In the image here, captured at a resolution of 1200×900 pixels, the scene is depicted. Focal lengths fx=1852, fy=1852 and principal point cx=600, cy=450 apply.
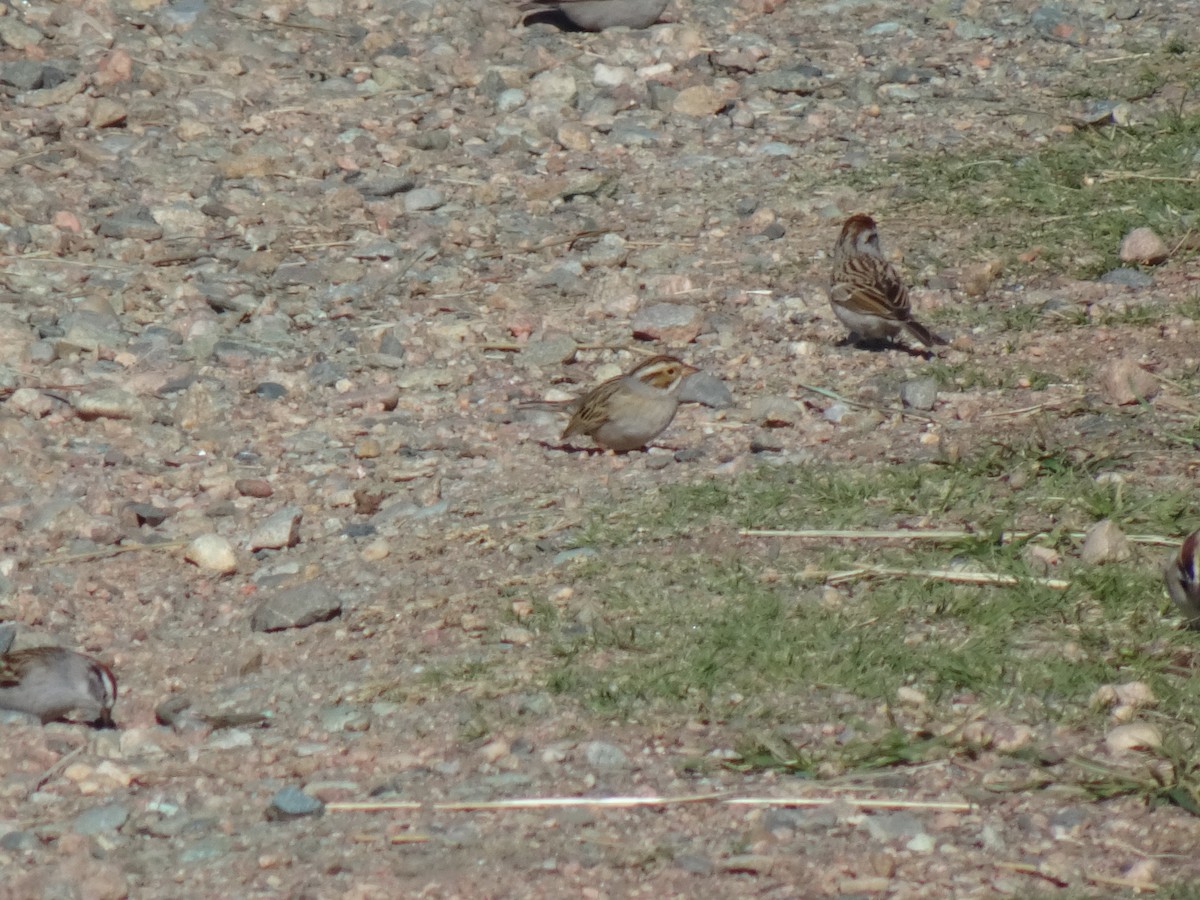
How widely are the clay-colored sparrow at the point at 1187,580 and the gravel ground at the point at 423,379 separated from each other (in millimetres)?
939

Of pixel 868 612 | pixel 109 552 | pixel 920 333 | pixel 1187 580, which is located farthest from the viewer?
pixel 920 333

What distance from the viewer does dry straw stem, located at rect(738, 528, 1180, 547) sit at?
239 inches

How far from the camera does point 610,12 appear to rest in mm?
11867

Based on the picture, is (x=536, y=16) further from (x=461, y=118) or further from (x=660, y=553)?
(x=660, y=553)

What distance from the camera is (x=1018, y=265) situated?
28.7 ft

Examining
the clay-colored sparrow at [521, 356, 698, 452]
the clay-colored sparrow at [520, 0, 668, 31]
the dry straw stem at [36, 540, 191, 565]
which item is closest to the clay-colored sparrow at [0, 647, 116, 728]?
the dry straw stem at [36, 540, 191, 565]

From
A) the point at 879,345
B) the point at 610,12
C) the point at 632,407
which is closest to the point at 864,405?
the point at 879,345

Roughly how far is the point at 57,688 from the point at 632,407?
2593 millimetres

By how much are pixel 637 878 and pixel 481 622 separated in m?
1.60

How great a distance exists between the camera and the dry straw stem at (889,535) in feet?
19.9

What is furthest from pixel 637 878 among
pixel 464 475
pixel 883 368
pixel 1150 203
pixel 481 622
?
pixel 1150 203

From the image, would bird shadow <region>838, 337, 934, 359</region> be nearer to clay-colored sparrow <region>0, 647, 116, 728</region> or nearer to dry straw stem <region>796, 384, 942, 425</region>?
dry straw stem <region>796, 384, 942, 425</region>

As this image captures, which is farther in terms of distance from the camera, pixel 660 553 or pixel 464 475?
pixel 464 475

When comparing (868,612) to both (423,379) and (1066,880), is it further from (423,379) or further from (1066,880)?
(423,379)
